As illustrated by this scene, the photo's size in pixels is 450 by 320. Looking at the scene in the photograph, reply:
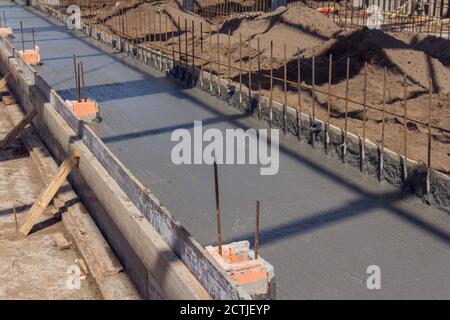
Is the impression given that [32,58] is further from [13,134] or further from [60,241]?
[60,241]

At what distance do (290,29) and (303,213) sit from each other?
12.6 metres

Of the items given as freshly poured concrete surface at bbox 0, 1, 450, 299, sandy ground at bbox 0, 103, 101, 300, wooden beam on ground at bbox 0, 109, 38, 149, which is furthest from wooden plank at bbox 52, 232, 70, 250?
wooden beam on ground at bbox 0, 109, 38, 149

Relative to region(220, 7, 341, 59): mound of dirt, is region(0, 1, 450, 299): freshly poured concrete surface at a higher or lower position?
lower

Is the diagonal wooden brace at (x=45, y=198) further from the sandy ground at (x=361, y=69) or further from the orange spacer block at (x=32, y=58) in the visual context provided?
the orange spacer block at (x=32, y=58)

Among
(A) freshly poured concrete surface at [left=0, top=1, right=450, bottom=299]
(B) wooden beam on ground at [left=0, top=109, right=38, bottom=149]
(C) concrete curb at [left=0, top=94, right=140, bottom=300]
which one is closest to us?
(A) freshly poured concrete surface at [left=0, top=1, right=450, bottom=299]

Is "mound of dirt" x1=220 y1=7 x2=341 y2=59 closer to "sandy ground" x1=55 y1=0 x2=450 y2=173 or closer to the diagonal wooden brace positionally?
"sandy ground" x1=55 y1=0 x2=450 y2=173

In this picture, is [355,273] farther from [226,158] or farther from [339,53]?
[339,53]

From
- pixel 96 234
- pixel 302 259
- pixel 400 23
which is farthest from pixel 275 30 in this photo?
pixel 302 259

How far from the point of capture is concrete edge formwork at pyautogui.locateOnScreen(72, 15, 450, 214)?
676cm

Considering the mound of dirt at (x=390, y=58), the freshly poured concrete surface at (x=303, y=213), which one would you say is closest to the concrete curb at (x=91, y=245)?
the freshly poured concrete surface at (x=303, y=213)

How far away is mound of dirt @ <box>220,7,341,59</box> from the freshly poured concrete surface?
7354mm

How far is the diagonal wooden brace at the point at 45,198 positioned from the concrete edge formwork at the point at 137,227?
139 millimetres

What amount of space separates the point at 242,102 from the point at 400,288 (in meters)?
5.46

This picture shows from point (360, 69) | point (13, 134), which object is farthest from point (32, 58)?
point (360, 69)
